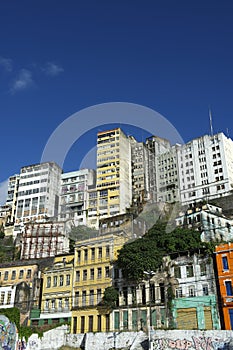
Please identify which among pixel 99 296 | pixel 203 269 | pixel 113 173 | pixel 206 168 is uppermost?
pixel 113 173

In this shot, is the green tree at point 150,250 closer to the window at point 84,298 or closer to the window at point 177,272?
the window at point 177,272

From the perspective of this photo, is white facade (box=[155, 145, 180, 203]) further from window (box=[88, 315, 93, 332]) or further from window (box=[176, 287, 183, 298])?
window (box=[176, 287, 183, 298])

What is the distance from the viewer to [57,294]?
173 feet

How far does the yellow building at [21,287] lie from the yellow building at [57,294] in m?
2.38

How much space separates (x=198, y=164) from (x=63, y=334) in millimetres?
66047

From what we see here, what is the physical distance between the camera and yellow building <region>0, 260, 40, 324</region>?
178 feet

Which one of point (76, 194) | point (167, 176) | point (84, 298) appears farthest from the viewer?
point (167, 176)

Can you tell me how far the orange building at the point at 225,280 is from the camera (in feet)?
128

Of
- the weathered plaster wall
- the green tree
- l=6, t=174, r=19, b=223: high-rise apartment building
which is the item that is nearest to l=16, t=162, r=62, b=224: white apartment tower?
l=6, t=174, r=19, b=223: high-rise apartment building

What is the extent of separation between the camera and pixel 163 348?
3712cm

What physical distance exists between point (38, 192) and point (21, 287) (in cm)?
5032

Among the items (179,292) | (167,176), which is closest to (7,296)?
(179,292)

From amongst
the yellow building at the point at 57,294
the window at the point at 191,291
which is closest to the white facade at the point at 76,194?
the yellow building at the point at 57,294

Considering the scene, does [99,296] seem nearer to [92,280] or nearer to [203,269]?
[92,280]
